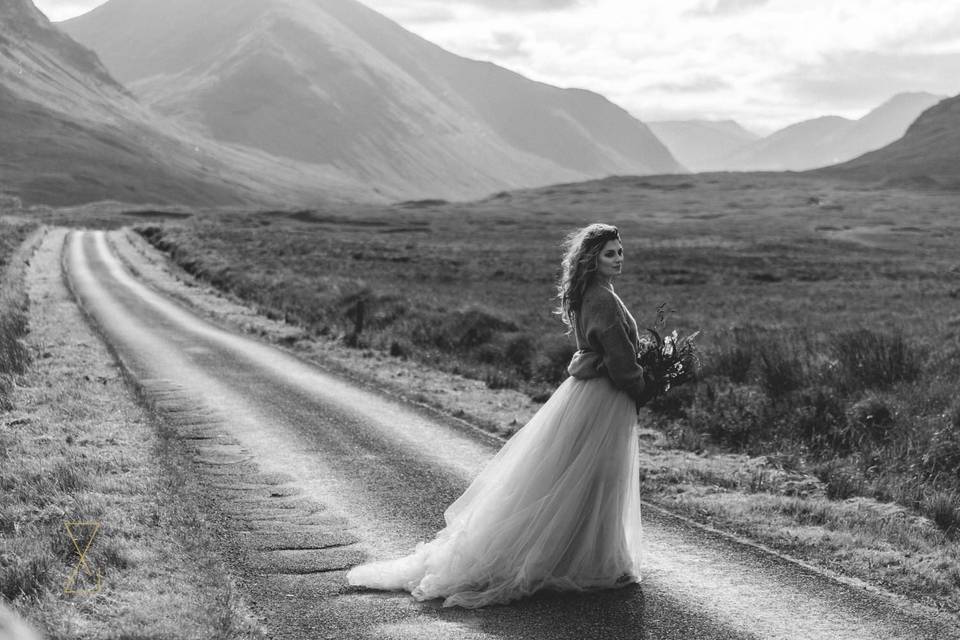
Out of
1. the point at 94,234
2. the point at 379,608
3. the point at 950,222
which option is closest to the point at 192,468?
the point at 379,608

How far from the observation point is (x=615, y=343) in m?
7.57

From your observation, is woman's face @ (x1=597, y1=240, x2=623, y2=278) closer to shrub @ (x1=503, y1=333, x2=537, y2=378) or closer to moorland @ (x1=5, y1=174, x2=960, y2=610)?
moorland @ (x1=5, y1=174, x2=960, y2=610)

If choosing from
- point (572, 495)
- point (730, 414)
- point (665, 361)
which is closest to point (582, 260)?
point (665, 361)

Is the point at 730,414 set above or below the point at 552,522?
below

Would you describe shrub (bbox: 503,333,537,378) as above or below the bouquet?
below

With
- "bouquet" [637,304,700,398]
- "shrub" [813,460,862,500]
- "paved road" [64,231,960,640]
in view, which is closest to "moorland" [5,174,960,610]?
"shrub" [813,460,862,500]

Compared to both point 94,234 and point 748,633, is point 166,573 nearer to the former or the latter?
point 748,633

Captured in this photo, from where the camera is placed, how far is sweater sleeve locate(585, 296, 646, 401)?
759 cm

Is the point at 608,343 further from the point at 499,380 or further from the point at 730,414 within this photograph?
the point at 499,380

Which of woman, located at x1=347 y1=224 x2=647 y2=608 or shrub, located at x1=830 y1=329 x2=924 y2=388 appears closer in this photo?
woman, located at x1=347 y1=224 x2=647 y2=608

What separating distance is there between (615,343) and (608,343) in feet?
0.19

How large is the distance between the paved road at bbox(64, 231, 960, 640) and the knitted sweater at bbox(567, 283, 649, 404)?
1764mm

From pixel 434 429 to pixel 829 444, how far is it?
5.80 metres

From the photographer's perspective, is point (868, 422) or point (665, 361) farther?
point (868, 422)
